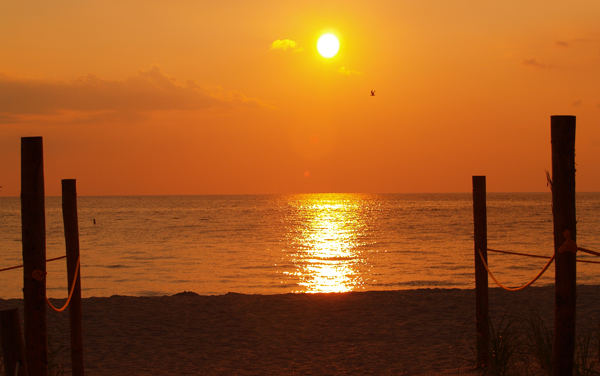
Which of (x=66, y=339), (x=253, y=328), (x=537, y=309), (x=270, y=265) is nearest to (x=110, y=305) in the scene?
(x=66, y=339)

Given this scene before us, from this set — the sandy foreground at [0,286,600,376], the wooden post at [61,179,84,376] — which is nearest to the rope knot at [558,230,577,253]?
the sandy foreground at [0,286,600,376]

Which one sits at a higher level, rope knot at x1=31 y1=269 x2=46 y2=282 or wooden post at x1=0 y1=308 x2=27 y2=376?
rope knot at x1=31 y1=269 x2=46 y2=282

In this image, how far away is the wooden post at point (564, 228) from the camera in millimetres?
5066

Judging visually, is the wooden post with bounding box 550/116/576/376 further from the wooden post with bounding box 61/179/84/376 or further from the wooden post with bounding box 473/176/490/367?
the wooden post with bounding box 61/179/84/376

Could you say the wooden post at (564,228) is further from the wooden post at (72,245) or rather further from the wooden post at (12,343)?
the wooden post at (72,245)

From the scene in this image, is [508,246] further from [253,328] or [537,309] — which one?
[253,328]

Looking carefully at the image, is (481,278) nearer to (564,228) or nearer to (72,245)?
(564,228)

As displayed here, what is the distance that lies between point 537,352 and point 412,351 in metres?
2.38

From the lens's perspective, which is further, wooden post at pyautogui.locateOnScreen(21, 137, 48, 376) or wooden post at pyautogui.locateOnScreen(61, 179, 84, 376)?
wooden post at pyautogui.locateOnScreen(61, 179, 84, 376)

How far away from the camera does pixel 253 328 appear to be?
1095cm

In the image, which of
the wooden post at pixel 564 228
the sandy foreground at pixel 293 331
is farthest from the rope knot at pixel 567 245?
the sandy foreground at pixel 293 331

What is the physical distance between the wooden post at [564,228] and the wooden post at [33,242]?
14.5ft

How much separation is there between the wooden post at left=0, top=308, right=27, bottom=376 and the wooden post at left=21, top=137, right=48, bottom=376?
0.57 meters

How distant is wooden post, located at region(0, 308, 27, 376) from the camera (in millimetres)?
5145
